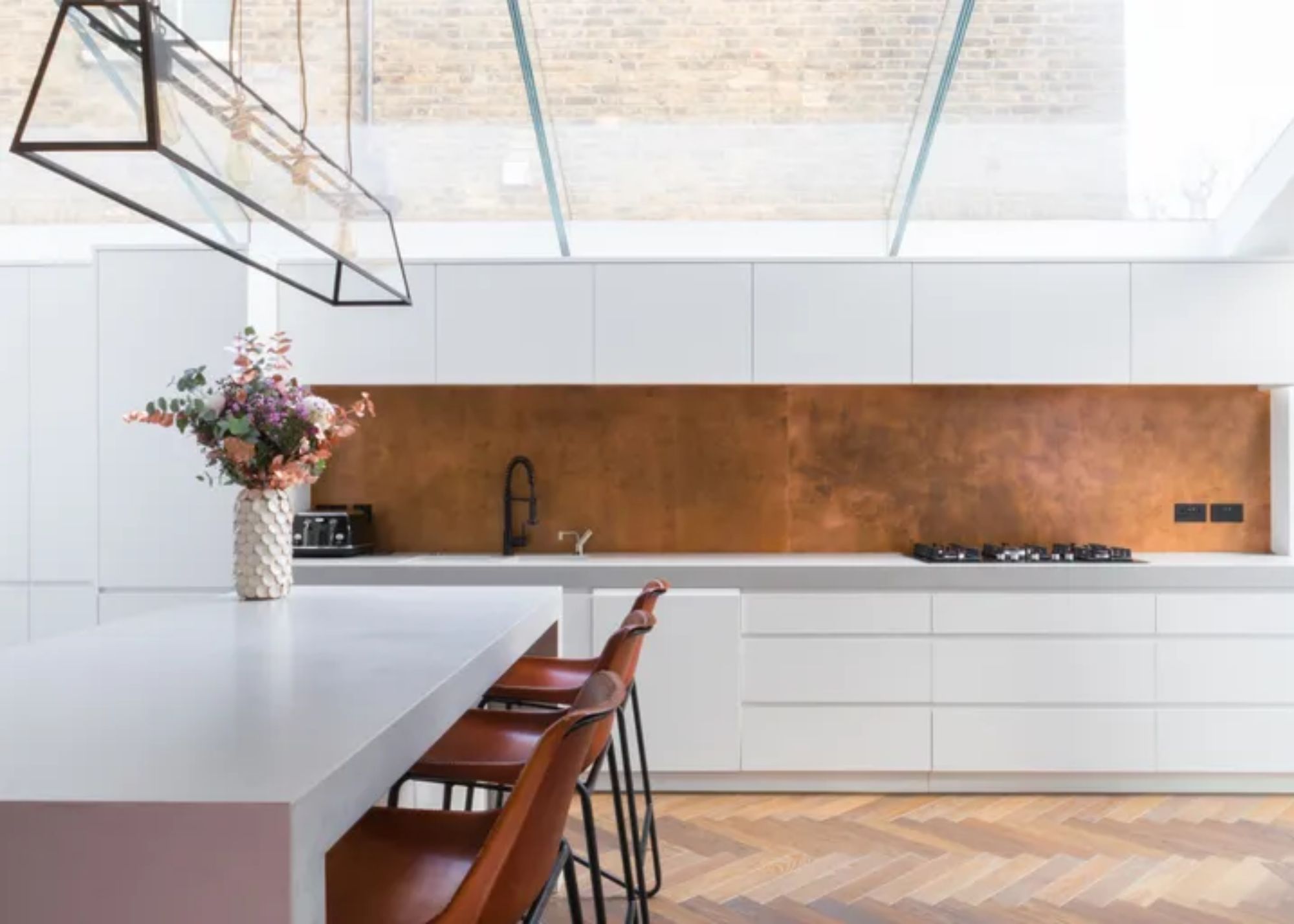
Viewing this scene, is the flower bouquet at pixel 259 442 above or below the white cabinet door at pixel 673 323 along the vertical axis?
below

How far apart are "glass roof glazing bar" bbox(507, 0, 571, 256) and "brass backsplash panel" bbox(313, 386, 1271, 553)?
2.41 ft

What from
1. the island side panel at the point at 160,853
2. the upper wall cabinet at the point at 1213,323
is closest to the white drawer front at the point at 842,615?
the upper wall cabinet at the point at 1213,323

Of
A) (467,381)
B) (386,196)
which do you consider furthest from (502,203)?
(467,381)

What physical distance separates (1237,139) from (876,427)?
5.88ft

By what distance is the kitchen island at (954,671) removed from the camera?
4035mm

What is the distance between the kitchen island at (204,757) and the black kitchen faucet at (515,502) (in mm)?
2383

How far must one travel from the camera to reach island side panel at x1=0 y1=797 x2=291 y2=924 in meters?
1.03

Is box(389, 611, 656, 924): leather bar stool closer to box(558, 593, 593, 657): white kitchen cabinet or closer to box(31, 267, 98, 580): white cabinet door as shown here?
box(558, 593, 593, 657): white kitchen cabinet

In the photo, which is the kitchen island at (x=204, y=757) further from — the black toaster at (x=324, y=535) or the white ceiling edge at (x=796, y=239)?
the white ceiling edge at (x=796, y=239)

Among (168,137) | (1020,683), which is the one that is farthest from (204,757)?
(1020,683)

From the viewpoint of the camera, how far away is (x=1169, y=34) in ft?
12.8

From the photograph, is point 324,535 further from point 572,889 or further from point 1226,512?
point 1226,512

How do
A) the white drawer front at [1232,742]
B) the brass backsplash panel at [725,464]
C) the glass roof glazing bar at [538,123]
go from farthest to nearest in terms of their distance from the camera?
1. the brass backsplash panel at [725,464]
2. the white drawer front at [1232,742]
3. the glass roof glazing bar at [538,123]

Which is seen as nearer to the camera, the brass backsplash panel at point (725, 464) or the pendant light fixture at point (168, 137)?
the pendant light fixture at point (168, 137)
